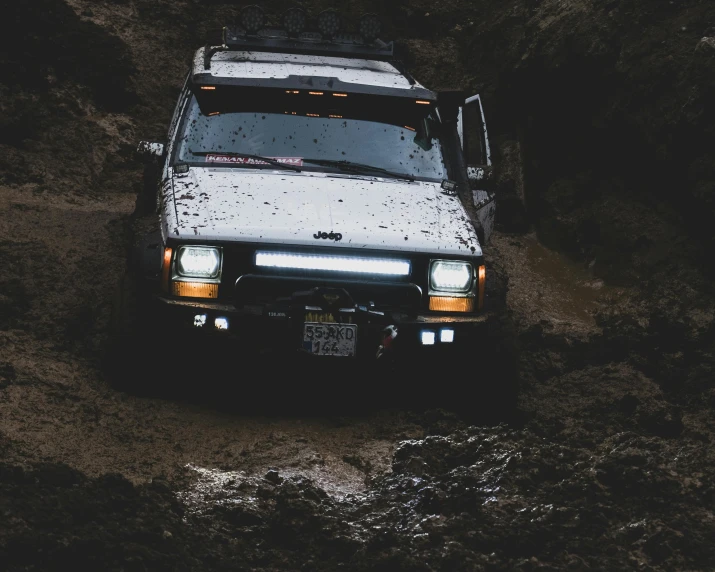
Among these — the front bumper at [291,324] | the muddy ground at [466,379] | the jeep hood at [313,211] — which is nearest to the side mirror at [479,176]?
the jeep hood at [313,211]

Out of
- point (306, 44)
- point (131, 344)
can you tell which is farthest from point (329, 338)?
point (306, 44)

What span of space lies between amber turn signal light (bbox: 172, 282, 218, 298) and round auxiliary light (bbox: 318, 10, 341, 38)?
327cm

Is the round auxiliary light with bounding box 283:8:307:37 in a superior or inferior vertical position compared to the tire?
superior

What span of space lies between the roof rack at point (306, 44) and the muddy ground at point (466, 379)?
1980mm

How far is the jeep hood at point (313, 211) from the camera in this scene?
5539 millimetres

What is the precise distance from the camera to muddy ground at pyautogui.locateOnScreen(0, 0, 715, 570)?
4.28 metres

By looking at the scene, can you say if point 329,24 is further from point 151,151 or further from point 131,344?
point 131,344

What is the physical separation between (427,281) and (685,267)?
3156 mm

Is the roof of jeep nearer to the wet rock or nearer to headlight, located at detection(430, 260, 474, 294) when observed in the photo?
headlight, located at detection(430, 260, 474, 294)

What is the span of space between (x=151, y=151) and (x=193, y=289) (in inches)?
68.8

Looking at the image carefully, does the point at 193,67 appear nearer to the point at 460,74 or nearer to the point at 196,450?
the point at 196,450

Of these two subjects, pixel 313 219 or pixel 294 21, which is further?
pixel 294 21

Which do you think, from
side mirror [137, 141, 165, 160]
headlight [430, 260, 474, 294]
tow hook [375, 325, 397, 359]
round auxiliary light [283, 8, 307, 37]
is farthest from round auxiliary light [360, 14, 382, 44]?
tow hook [375, 325, 397, 359]

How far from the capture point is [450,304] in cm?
574
